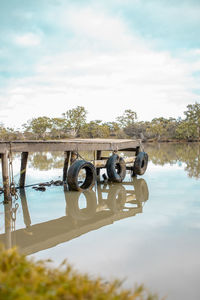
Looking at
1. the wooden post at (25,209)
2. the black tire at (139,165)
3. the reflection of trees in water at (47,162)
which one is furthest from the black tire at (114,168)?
the reflection of trees in water at (47,162)

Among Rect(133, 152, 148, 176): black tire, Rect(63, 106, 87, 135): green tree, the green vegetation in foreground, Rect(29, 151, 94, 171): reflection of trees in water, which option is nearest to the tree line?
Rect(63, 106, 87, 135): green tree

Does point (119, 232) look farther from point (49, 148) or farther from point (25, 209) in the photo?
point (49, 148)

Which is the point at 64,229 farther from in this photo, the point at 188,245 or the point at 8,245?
the point at 188,245

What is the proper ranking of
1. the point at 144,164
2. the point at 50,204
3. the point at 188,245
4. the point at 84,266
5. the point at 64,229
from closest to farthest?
the point at 84,266, the point at 188,245, the point at 64,229, the point at 50,204, the point at 144,164

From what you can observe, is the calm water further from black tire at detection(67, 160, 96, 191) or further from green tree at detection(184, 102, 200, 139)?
green tree at detection(184, 102, 200, 139)

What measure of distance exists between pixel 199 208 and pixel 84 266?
387 centimetres

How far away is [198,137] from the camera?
4981 centimetres

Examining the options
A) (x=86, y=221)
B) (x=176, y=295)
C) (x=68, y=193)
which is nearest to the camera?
(x=176, y=295)

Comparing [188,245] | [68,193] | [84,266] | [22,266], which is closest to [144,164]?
[68,193]

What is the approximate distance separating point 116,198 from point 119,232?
3.09 meters

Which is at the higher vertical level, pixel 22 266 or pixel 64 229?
pixel 22 266

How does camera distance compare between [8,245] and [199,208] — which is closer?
[8,245]

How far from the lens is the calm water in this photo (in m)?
3.65

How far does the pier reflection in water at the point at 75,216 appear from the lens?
484 cm
